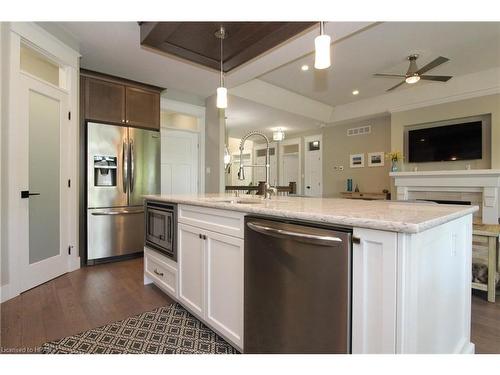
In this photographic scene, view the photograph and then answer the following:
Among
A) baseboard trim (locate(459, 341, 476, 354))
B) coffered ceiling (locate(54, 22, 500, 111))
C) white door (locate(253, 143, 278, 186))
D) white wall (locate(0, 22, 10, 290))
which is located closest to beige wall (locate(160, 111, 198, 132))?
coffered ceiling (locate(54, 22, 500, 111))

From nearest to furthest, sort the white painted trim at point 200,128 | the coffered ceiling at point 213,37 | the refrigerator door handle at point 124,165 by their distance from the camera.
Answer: the coffered ceiling at point 213,37 < the refrigerator door handle at point 124,165 < the white painted trim at point 200,128

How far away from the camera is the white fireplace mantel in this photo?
421cm

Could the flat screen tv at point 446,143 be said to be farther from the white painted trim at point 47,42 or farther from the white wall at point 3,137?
the white wall at point 3,137

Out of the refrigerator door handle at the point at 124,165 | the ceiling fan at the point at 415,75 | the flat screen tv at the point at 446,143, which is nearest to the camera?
the ceiling fan at the point at 415,75

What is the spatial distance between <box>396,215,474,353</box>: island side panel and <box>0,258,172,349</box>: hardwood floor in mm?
1891

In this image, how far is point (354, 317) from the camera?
1.00 meters

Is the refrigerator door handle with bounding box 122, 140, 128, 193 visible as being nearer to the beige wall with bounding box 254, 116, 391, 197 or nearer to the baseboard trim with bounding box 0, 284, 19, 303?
the baseboard trim with bounding box 0, 284, 19, 303

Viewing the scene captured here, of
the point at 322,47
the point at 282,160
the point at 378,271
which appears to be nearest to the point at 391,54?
the point at 322,47

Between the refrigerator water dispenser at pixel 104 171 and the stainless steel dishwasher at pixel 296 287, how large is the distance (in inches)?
106

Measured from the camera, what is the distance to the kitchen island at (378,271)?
2.96ft

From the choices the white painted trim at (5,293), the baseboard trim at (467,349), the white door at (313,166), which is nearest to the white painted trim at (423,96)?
the white door at (313,166)

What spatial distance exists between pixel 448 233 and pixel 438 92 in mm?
4755
